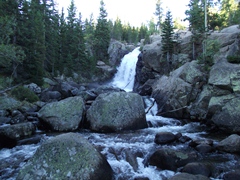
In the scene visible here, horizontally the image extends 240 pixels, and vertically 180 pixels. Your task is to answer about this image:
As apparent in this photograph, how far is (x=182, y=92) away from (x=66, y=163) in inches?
563

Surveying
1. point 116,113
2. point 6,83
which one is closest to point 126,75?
point 6,83

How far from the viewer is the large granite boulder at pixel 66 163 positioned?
6568 mm

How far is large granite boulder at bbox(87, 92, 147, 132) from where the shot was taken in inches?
550

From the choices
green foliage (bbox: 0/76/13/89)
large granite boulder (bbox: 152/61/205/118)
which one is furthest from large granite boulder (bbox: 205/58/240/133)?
green foliage (bbox: 0/76/13/89)

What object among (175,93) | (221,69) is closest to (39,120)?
(175,93)

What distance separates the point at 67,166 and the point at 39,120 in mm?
9344

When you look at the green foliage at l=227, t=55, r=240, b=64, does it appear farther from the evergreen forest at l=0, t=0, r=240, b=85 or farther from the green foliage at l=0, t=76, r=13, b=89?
the green foliage at l=0, t=76, r=13, b=89

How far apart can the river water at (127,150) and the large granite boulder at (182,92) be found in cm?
156

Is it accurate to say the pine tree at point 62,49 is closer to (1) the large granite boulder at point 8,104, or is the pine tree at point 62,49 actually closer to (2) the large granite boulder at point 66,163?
(1) the large granite boulder at point 8,104

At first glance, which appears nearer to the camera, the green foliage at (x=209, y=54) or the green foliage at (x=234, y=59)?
the green foliage at (x=234, y=59)

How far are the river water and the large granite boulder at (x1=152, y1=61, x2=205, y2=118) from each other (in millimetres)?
1560

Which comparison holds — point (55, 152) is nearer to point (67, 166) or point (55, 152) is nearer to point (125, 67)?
point (67, 166)

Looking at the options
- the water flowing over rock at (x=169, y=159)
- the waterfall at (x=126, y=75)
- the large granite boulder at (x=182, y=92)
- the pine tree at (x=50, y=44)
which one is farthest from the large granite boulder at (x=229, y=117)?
the pine tree at (x=50, y=44)

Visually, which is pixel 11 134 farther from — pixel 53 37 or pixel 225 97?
pixel 53 37
